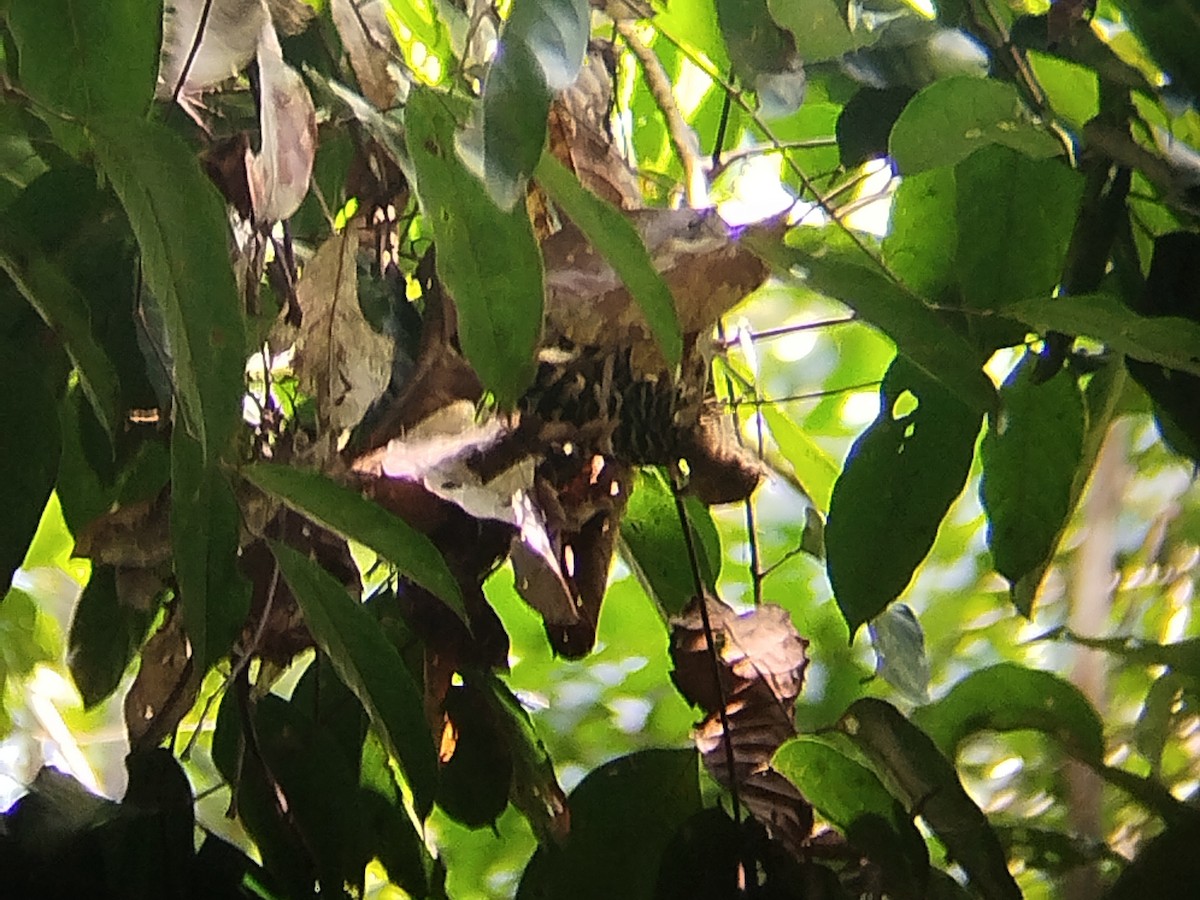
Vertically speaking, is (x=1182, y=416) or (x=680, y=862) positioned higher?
(x=1182, y=416)

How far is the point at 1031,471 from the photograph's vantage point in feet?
1.69

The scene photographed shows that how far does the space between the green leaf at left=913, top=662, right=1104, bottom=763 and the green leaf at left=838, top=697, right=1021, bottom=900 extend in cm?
6

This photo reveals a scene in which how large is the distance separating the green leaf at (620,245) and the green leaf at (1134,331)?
0.14 metres

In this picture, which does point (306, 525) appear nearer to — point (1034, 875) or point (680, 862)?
point (680, 862)

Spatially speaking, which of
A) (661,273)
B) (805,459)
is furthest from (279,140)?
(805,459)

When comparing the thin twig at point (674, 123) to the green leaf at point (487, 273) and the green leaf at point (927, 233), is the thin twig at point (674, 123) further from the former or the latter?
the green leaf at point (487, 273)

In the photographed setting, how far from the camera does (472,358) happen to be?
1.21ft

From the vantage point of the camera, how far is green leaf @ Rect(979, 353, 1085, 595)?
0.51 m

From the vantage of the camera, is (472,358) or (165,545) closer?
(472,358)

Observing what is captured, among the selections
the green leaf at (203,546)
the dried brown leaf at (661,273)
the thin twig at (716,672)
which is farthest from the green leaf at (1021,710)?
the green leaf at (203,546)

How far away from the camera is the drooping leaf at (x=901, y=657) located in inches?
23.6

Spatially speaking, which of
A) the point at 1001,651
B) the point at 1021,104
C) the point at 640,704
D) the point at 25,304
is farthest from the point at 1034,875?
the point at 25,304

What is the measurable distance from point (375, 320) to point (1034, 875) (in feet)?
1.58

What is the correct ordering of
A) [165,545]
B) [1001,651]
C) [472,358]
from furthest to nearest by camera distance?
1. [1001,651]
2. [165,545]
3. [472,358]
